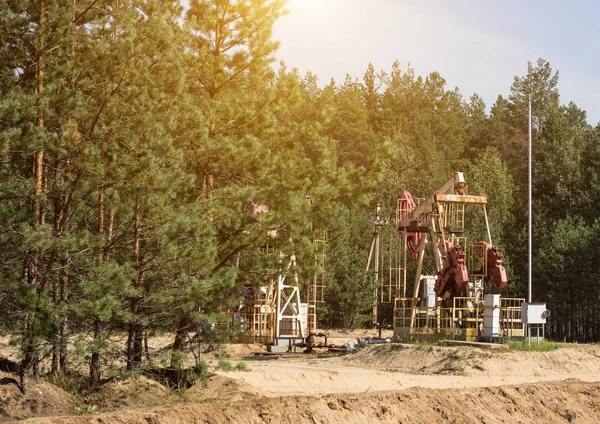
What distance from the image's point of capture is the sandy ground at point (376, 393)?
60.0 feet

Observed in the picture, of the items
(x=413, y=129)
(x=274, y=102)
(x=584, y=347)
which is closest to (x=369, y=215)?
(x=413, y=129)

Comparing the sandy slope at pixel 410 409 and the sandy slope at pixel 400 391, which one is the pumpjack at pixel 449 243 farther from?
the sandy slope at pixel 410 409

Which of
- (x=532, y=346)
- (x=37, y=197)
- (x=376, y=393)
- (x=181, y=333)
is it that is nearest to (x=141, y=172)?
(x=37, y=197)

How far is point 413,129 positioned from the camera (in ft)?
298

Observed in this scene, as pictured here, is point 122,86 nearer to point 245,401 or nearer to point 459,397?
point 245,401

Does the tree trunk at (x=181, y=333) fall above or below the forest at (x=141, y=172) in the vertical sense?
below

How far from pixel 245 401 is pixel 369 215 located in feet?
158

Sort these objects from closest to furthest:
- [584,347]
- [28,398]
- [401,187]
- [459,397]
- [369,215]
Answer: [28,398] < [459,397] < [584,347] < [369,215] < [401,187]

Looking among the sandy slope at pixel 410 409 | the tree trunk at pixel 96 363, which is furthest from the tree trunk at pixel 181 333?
the sandy slope at pixel 410 409

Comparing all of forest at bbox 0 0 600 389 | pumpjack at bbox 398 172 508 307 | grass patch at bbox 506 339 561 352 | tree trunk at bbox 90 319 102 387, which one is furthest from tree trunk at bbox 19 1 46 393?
pumpjack at bbox 398 172 508 307

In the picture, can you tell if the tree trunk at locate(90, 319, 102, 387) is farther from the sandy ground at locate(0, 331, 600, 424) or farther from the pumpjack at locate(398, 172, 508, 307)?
the pumpjack at locate(398, 172, 508, 307)

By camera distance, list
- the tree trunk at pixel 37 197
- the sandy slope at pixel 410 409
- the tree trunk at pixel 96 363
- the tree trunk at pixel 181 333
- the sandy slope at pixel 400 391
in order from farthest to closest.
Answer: the tree trunk at pixel 181 333, the tree trunk at pixel 96 363, the sandy slope at pixel 400 391, the tree trunk at pixel 37 197, the sandy slope at pixel 410 409

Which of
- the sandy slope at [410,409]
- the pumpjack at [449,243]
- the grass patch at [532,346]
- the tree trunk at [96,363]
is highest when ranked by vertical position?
the pumpjack at [449,243]

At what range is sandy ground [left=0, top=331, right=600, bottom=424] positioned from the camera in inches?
720
